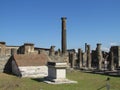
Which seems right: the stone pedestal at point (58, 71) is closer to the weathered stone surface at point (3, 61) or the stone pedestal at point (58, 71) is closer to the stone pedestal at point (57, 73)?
the stone pedestal at point (57, 73)

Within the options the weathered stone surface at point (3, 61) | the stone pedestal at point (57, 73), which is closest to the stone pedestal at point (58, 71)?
the stone pedestal at point (57, 73)

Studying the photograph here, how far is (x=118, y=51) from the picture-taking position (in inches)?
2202

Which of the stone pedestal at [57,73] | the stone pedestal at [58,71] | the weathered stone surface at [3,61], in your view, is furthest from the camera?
the weathered stone surface at [3,61]

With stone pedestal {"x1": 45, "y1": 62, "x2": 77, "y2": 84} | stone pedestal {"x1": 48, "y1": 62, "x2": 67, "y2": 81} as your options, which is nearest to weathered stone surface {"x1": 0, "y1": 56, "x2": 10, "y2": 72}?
stone pedestal {"x1": 45, "y1": 62, "x2": 77, "y2": 84}

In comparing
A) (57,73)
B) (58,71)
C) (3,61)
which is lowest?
(57,73)

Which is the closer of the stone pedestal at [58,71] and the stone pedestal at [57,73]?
the stone pedestal at [57,73]

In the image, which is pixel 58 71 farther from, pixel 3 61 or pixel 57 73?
pixel 3 61

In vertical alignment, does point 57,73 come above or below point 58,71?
below

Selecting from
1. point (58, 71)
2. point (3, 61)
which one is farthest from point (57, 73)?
point (3, 61)

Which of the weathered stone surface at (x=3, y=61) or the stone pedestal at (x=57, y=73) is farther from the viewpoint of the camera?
the weathered stone surface at (x=3, y=61)

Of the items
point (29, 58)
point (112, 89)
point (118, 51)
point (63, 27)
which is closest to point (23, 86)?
point (112, 89)

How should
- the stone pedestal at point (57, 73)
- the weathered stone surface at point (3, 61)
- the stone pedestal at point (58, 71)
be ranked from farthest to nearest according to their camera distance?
the weathered stone surface at point (3, 61) < the stone pedestal at point (58, 71) < the stone pedestal at point (57, 73)

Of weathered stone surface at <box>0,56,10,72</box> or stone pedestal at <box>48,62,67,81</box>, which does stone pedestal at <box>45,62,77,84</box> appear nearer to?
stone pedestal at <box>48,62,67,81</box>

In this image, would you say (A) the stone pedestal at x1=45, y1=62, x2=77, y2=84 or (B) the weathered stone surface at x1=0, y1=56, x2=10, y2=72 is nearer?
(A) the stone pedestal at x1=45, y1=62, x2=77, y2=84
